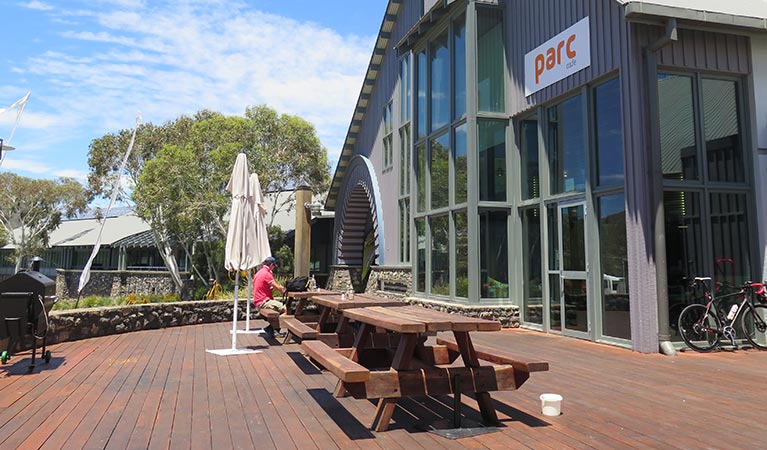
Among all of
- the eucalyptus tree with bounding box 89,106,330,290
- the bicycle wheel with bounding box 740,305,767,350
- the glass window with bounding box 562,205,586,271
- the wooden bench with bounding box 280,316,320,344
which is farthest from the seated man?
the eucalyptus tree with bounding box 89,106,330,290

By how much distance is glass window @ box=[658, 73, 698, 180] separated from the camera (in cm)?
733

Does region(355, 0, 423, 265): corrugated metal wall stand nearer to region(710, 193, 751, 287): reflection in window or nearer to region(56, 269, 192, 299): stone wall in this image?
region(710, 193, 751, 287): reflection in window

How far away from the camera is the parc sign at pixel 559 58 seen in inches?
320

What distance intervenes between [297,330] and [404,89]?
33.8 ft

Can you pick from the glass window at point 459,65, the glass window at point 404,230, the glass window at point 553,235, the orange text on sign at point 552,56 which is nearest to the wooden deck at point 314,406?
the glass window at point 553,235

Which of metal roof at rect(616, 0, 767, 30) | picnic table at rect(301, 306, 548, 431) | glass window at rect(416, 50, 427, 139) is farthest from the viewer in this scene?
glass window at rect(416, 50, 427, 139)

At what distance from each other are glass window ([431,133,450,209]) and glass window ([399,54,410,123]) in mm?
3048

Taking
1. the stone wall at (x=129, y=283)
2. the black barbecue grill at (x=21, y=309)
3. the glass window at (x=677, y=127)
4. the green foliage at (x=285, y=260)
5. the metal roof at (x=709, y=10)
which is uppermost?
the metal roof at (x=709, y=10)

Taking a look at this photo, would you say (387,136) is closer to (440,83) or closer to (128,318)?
(440,83)

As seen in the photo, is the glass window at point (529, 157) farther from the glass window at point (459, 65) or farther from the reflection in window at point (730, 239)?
the reflection in window at point (730, 239)

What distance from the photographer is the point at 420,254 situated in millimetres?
12203

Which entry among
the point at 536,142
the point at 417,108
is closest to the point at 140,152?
the point at 417,108

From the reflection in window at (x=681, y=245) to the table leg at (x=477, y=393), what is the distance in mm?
4648

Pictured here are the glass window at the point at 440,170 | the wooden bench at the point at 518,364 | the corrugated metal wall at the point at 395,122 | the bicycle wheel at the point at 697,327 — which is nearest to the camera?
the wooden bench at the point at 518,364
